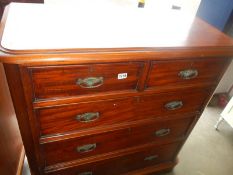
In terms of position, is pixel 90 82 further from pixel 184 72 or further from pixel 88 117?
pixel 184 72

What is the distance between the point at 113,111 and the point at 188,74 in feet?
1.24

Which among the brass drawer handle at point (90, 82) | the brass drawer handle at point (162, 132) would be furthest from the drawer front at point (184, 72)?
the brass drawer handle at point (162, 132)

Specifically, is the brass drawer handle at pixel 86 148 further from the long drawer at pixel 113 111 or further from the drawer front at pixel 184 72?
the drawer front at pixel 184 72

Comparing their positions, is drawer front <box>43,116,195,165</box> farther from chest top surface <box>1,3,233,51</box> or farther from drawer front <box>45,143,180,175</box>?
chest top surface <box>1,3,233,51</box>

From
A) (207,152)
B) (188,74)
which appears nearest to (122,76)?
(188,74)

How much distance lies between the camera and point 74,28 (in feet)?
2.64

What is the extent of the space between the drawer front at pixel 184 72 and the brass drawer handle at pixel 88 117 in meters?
0.26

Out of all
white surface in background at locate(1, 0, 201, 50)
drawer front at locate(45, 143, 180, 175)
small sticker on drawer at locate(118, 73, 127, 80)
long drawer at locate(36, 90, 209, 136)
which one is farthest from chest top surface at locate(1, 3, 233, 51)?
drawer front at locate(45, 143, 180, 175)

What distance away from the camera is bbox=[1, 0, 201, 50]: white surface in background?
700mm

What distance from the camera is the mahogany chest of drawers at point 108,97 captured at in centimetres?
71

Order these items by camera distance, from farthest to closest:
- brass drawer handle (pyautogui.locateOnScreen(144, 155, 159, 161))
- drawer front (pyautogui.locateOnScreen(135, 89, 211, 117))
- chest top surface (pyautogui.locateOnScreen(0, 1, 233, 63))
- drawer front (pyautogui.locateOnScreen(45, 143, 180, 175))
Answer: brass drawer handle (pyautogui.locateOnScreen(144, 155, 159, 161)) → drawer front (pyautogui.locateOnScreen(45, 143, 180, 175)) → drawer front (pyautogui.locateOnScreen(135, 89, 211, 117)) → chest top surface (pyautogui.locateOnScreen(0, 1, 233, 63))

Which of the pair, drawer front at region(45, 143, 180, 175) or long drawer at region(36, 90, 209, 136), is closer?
long drawer at region(36, 90, 209, 136)

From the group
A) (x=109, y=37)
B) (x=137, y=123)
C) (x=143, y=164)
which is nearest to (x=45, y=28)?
(x=109, y=37)

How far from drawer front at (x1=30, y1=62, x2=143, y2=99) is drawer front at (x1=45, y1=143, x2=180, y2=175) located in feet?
1.76
